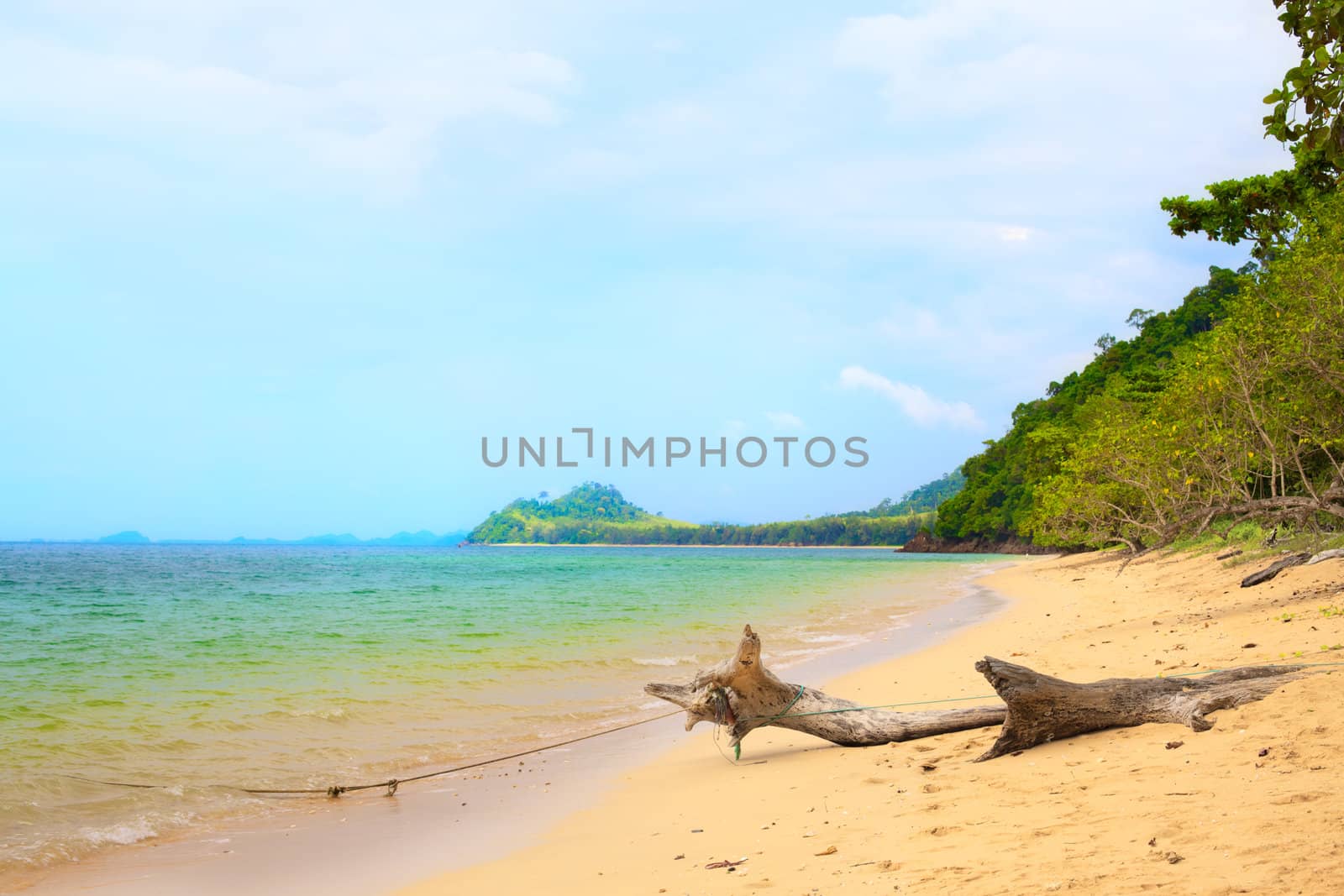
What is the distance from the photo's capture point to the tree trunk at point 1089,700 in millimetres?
6117

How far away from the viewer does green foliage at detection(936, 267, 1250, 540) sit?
180 feet

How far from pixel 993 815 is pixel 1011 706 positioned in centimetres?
149

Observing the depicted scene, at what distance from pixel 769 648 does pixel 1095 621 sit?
20.0 ft

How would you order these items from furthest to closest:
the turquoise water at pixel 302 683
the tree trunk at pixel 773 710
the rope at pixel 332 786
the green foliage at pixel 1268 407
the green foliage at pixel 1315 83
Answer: the green foliage at pixel 1268 407, the turquoise water at pixel 302 683, the rope at pixel 332 786, the tree trunk at pixel 773 710, the green foliage at pixel 1315 83

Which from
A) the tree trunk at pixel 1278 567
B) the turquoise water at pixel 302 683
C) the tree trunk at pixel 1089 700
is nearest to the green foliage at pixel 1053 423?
the tree trunk at pixel 1278 567

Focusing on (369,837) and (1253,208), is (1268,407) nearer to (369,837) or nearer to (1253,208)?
(1253,208)

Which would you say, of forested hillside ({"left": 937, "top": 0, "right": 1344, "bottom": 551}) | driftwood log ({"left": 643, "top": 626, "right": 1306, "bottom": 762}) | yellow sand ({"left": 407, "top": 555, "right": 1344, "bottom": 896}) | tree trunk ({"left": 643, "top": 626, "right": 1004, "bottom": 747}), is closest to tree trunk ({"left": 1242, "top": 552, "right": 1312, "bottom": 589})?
forested hillside ({"left": 937, "top": 0, "right": 1344, "bottom": 551})

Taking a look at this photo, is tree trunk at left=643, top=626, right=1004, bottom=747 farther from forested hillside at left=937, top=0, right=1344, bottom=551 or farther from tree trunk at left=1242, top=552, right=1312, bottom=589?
tree trunk at left=1242, top=552, right=1312, bottom=589

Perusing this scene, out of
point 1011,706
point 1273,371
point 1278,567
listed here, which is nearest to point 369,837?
point 1011,706

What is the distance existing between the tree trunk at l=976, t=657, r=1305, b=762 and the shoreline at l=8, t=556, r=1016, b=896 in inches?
135

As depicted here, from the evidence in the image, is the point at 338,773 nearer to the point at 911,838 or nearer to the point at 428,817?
the point at 428,817

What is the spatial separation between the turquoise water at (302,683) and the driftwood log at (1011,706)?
10.5ft

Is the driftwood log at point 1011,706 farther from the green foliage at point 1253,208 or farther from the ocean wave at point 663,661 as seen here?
the green foliage at point 1253,208

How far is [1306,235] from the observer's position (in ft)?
52.0
